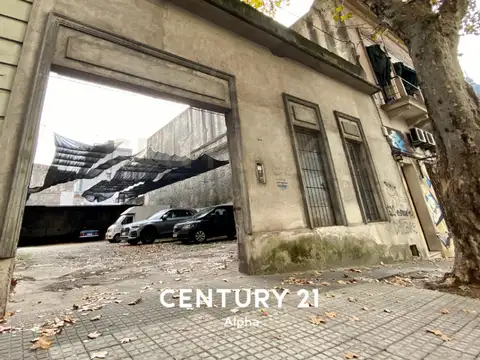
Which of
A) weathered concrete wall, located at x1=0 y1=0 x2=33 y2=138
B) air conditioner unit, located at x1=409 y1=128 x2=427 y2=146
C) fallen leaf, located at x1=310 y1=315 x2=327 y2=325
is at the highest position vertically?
air conditioner unit, located at x1=409 y1=128 x2=427 y2=146

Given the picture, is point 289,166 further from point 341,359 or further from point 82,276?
point 82,276

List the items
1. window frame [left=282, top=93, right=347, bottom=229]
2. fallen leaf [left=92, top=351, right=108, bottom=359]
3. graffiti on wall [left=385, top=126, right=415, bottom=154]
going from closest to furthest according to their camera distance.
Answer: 1. fallen leaf [left=92, top=351, right=108, bottom=359]
2. window frame [left=282, top=93, right=347, bottom=229]
3. graffiti on wall [left=385, top=126, right=415, bottom=154]

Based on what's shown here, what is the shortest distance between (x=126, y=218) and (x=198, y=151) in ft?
23.3

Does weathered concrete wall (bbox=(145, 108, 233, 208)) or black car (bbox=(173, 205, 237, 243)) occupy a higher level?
weathered concrete wall (bbox=(145, 108, 233, 208))

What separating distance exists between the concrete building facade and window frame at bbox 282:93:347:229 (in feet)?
0.09

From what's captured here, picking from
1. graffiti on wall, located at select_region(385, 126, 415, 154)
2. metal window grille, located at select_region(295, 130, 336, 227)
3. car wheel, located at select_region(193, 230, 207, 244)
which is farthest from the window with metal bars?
car wheel, located at select_region(193, 230, 207, 244)

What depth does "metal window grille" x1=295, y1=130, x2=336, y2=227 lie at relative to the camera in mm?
5922

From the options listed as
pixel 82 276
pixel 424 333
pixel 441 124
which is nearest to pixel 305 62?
pixel 441 124

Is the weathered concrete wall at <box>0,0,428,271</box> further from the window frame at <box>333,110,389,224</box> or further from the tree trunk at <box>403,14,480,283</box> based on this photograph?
the tree trunk at <box>403,14,480,283</box>

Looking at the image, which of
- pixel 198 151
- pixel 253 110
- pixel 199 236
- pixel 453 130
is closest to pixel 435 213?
pixel 453 130

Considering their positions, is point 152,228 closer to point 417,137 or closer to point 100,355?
point 100,355

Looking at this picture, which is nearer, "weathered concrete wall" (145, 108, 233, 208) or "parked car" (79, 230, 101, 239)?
"weathered concrete wall" (145, 108, 233, 208)

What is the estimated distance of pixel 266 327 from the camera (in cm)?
230

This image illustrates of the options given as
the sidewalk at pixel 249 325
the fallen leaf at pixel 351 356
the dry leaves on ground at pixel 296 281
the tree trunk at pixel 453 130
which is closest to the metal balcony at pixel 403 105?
the tree trunk at pixel 453 130
